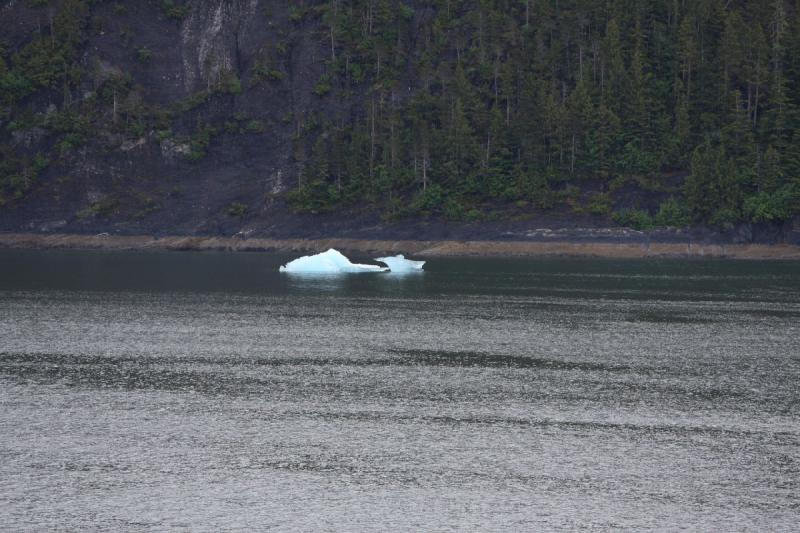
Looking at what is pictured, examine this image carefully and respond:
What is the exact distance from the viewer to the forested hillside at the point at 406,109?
150 meters

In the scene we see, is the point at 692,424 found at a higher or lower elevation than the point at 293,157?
lower

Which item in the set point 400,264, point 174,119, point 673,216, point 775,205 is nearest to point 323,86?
point 174,119

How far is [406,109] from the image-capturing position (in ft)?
563

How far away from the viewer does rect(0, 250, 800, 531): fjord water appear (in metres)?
27.1

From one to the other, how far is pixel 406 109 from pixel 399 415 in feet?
452

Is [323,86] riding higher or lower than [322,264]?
higher

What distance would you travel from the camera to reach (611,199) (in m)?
148

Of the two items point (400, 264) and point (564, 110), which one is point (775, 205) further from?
point (400, 264)

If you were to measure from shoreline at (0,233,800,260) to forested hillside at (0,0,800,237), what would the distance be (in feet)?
14.1

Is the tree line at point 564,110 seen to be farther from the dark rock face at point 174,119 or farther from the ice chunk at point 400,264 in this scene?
the ice chunk at point 400,264

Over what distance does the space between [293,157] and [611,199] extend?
52.9 metres

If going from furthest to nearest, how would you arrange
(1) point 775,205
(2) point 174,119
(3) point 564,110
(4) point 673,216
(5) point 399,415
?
(2) point 174,119, (3) point 564,110, (4) point 673,216, (1) point 775,205, (5) point 399,415

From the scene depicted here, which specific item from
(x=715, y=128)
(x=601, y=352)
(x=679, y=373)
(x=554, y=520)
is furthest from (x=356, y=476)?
(x=715, y=128)

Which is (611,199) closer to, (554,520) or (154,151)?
(154,151)
